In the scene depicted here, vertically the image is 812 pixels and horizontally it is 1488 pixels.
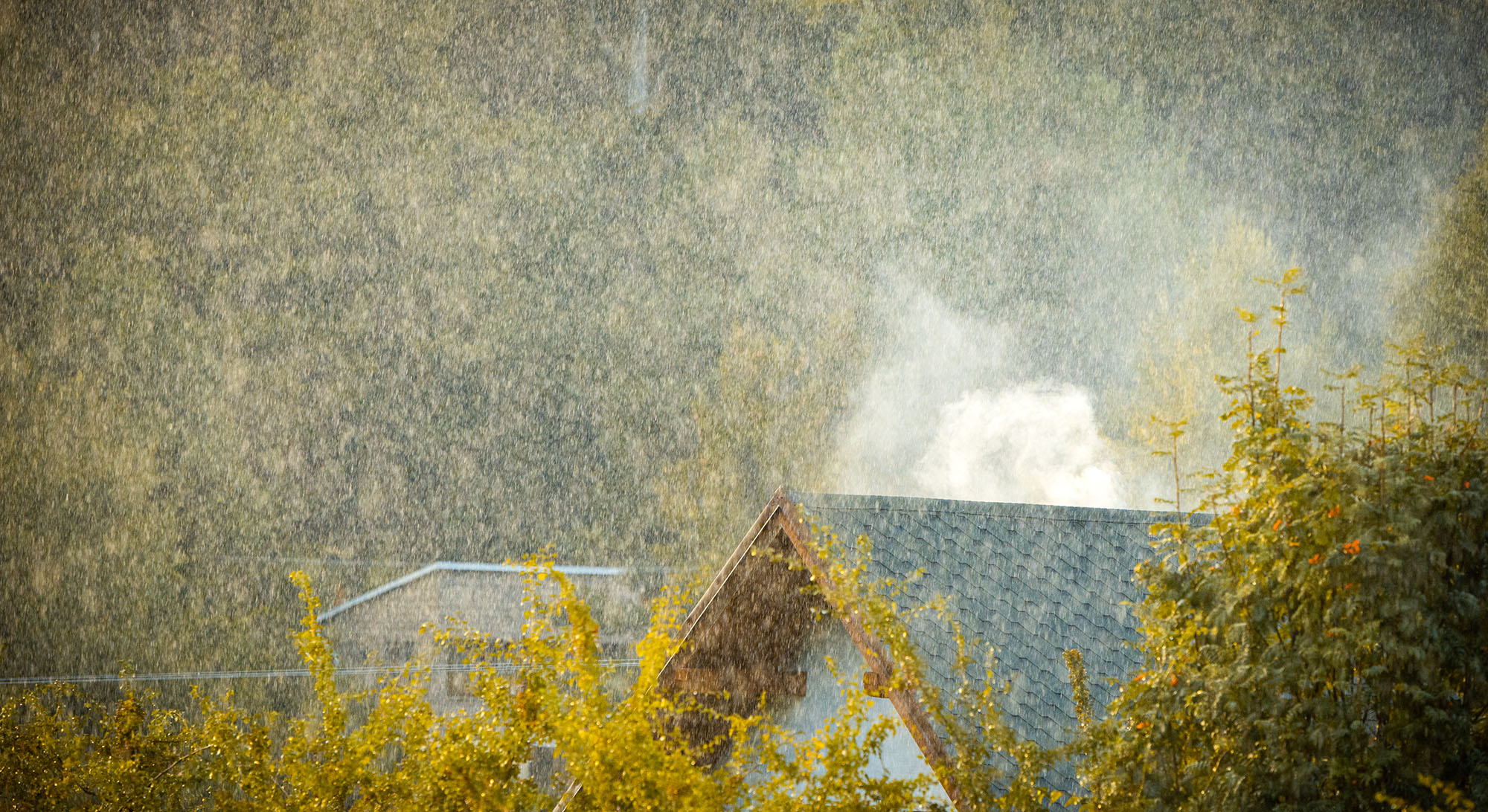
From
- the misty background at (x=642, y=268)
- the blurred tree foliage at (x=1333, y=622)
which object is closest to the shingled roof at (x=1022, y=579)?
the blurred tree foliage at (x=1333, y=622)

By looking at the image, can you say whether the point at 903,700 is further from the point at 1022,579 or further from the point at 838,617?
the point at 1022,579

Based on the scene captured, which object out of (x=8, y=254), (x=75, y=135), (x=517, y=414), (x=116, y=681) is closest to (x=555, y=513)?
(x=517, y=414)

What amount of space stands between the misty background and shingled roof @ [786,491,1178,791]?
2802 cm

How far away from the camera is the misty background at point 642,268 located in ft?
119

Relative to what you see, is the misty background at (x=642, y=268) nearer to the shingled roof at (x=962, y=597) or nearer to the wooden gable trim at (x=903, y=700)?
the shingled roof at (x=962, y=597)

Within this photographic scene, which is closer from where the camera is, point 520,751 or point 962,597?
point 520,751

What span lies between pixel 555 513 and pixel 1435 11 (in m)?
36.1

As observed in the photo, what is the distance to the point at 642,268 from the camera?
4453cm

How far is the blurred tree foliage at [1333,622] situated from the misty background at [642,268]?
30479 millimetres

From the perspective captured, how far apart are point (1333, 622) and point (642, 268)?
4171cm

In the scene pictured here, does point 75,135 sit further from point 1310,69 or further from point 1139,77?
point 1310,69

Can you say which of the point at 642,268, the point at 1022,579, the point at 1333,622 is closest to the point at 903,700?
the point at 1022,579

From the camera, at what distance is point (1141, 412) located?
36.7 metres

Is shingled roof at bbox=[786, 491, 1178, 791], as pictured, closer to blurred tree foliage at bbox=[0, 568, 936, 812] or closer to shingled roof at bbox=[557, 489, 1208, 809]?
shingled roof at bbox=[557, 489, 1208, 809]
